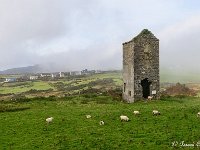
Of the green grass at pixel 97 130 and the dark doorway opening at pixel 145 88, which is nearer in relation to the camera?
the green grass at pixel 97 130

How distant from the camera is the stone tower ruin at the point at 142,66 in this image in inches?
1773

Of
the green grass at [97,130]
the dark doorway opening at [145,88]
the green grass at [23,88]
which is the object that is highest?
the dark doorway opening at [145,88]

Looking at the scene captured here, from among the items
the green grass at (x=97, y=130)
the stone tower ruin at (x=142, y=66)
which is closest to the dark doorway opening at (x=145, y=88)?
the stone tower ruin at (x=142, y=66)

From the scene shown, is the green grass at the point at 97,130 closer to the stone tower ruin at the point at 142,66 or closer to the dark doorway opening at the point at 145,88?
the stone tower ruin at the point at 142,66

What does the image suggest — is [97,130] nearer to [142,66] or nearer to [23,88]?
[142,66]

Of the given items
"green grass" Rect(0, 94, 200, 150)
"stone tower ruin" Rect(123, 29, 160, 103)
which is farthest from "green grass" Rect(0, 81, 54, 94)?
"green grass" Rect(0, 94, 200, 150)

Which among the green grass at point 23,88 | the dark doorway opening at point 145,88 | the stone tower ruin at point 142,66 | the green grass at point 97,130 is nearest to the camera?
the green grass at point 97,130

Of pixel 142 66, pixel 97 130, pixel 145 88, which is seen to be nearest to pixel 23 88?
pixel 145 88

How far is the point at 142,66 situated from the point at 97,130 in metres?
20.1

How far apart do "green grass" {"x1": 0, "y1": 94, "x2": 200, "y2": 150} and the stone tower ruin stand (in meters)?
11.7

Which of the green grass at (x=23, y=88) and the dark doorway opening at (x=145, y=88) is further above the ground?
the dark doorway opening at (x=145, y=88)

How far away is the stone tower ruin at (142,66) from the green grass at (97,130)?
1165cm

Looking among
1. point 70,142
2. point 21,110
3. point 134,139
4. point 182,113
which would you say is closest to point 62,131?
point 70,142

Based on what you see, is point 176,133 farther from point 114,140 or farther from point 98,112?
point 98,112
